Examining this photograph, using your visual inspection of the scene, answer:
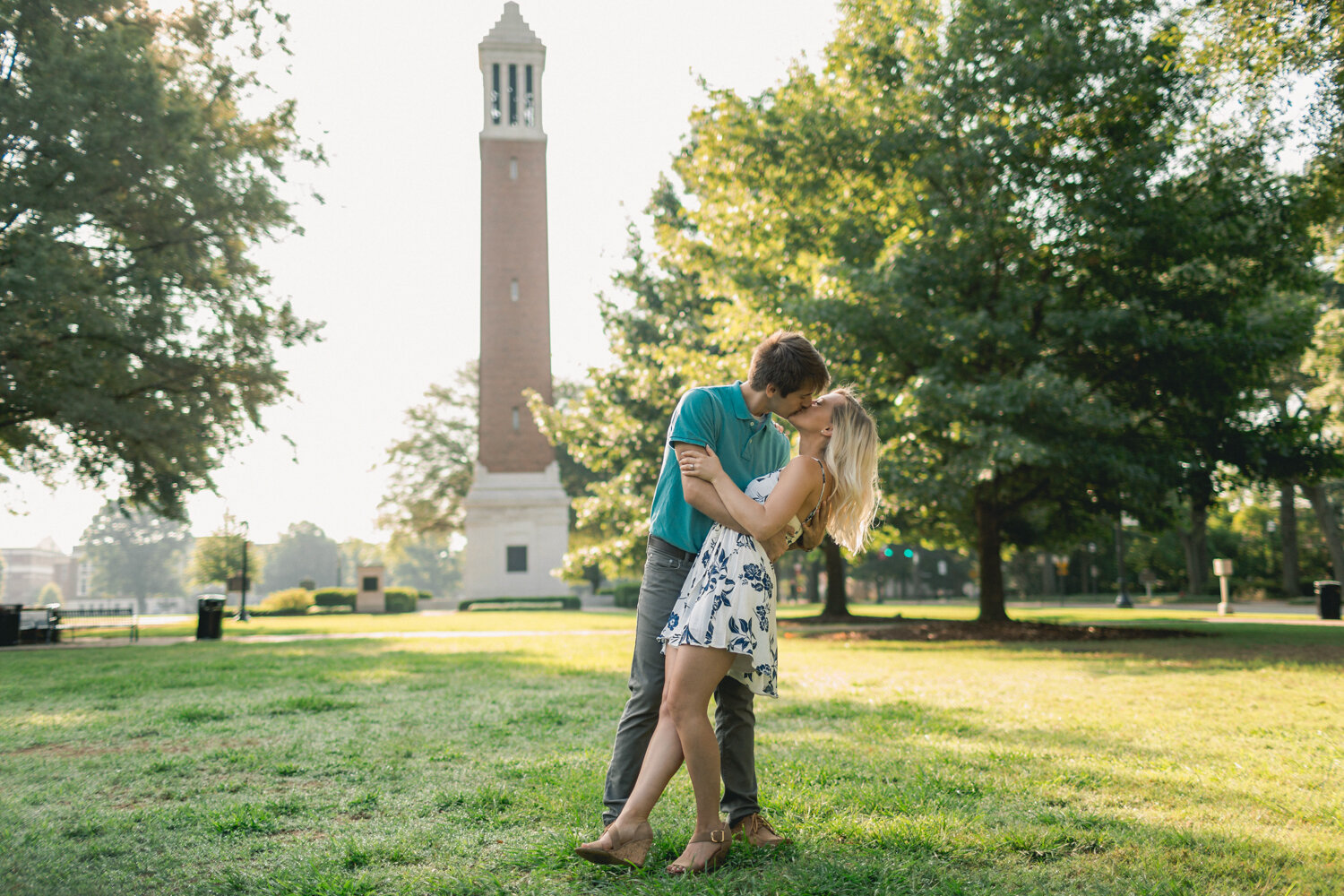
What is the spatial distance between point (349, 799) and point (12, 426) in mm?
19120

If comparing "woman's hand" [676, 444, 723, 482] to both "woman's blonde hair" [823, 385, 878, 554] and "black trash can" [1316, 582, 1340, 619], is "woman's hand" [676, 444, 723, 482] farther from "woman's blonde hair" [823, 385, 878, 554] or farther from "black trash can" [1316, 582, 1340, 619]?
"black trash can" [1316, 582, 1340, 619]

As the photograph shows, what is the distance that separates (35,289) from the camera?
14070mm

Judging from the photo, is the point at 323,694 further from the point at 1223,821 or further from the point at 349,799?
the point at 1223,821

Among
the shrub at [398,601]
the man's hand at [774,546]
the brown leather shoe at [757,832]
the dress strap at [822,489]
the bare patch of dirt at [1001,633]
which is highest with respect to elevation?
the dress strap at [822,489]

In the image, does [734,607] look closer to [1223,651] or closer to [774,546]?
[774,546]

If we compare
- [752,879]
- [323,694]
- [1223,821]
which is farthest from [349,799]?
[323,694]

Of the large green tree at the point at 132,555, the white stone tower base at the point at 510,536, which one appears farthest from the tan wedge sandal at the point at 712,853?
the large green tree at the point at 132,555

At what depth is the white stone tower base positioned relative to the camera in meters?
40.9

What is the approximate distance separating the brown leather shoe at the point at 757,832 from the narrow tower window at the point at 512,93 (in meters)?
44.0

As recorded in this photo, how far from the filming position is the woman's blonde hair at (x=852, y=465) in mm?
3471

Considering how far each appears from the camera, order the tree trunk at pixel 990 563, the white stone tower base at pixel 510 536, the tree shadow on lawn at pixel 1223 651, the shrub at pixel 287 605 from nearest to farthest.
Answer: the tree shadow on lawn at pixel 1223 651 < the tree trunk at pixel 990 563 < the shrub at pixel 287 605 < the white stone tower base at pixel 510 536

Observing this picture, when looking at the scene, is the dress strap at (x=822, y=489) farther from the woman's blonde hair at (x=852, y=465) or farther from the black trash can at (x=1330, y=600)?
the black trash can at (x=1330, y=600)

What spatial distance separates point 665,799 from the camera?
4.36m

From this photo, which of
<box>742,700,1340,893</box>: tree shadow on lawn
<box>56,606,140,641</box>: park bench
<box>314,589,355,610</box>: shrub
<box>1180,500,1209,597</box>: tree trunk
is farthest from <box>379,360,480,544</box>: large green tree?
<box>742,700,1340,893</box>: tree shadow on lawn
